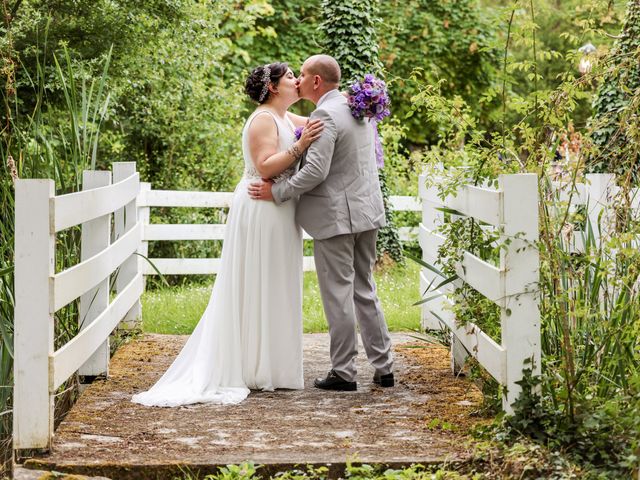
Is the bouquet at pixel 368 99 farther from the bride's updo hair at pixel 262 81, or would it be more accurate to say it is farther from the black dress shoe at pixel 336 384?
the black dress shoe at pixel 336 384

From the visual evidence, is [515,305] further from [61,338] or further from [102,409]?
[61,338]

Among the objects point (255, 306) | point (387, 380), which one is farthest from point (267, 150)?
point (387, 380)

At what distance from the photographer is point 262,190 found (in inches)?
245

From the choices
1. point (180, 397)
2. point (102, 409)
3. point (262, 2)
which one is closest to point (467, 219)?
point (180, 397)

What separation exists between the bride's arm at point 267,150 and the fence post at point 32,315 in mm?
1988

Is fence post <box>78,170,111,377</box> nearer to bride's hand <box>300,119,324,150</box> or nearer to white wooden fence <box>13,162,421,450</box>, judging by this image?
white wooden fence <box>13,162,421,450</box>

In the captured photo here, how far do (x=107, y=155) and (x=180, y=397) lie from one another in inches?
386

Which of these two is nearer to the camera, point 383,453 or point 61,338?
point 383,453

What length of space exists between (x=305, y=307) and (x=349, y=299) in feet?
12.4

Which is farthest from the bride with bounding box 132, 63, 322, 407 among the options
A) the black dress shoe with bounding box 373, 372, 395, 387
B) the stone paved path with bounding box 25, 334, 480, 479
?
the black dress shoe with bounding box 373, 372, 395, 387

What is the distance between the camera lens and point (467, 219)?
5.63 m

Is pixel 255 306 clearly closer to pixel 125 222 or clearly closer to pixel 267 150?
pixel 267 150

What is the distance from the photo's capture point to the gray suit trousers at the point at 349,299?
237 inches

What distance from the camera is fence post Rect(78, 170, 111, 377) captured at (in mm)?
5953
